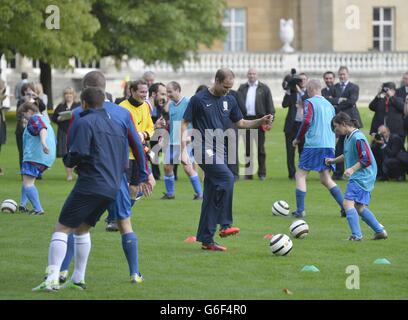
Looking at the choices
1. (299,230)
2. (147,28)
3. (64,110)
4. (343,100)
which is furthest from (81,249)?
(147,28)

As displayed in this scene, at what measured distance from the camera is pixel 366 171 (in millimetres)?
14969

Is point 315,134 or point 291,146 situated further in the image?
point 291,146

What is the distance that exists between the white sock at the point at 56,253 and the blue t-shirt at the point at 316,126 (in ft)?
22.1

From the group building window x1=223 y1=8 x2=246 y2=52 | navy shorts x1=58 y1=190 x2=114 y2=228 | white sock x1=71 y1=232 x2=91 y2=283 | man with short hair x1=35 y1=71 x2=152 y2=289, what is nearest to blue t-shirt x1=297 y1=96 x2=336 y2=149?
man with short hair x1=35 y1=71 x2=152 y2=289

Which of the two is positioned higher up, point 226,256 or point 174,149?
point 174,149

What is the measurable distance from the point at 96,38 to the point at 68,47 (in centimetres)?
635

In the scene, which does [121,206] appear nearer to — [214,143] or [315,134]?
[214,143]

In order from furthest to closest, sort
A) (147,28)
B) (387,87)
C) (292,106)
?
1. (147,28)
2. (387,87)
3. (292,106)

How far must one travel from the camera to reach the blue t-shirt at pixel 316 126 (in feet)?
57.3

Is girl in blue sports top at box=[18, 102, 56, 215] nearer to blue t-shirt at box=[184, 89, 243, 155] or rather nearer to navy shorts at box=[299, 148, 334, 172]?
navy shorts at box=[299, 148, 334, 172]

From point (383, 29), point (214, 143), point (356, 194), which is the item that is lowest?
point (356, 194)

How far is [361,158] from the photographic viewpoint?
14844 mm

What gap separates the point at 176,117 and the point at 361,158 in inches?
248

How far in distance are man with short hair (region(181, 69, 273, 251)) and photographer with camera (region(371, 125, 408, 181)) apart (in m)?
9.60
